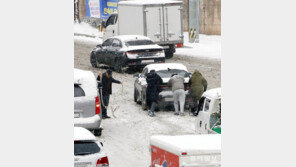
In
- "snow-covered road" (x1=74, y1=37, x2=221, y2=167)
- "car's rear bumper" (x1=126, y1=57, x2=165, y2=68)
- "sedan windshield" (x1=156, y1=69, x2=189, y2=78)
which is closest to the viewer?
"snow-covered road" (x1=74, y1=37, x2=221, y2=167)

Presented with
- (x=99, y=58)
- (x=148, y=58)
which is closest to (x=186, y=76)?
(x=148, y=58)

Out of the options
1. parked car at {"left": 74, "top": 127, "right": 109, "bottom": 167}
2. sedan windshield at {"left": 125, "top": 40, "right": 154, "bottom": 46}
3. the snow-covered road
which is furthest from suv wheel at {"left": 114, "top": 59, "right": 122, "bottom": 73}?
parked car at {"left": 74, "top": 127, "right": 109, "bottom": 167}

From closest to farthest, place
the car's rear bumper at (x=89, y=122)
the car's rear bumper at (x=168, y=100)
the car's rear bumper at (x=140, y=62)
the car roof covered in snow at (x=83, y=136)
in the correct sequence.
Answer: the car roof covered in snow at (x=83, y=136) < the car's rear bumper at (x=89, y=122) < the car's rear bumper at (x=168, y=100) < the car's rear bumper at (x=140, y=62)

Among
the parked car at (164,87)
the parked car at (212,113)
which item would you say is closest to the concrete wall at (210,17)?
the parked car at (164,87)

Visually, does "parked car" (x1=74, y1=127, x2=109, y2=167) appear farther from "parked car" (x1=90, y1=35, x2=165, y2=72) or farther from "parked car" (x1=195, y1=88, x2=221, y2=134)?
"parked car" (x1=90, y1=35, x2=165, y2=72)

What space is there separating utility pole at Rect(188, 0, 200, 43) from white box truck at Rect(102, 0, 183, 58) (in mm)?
6061

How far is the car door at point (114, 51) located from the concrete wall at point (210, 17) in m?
18.1

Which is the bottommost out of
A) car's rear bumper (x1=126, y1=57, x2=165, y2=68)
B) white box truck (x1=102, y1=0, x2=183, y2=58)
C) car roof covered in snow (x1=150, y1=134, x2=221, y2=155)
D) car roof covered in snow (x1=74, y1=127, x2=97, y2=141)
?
car's rear bumper (x1=126, y1=57, x2=165, y2=68)

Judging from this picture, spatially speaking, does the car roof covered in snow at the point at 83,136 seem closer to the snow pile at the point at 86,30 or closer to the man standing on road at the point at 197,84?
the man standing on road at the point at 197,84

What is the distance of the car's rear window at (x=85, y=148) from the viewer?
34.2 ft

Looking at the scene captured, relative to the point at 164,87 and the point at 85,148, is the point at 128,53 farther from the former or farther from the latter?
the point at 85,148

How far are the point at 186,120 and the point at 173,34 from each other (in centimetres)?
1642

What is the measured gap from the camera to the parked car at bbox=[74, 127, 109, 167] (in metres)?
10.3

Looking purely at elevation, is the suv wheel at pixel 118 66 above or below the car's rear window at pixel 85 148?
below
